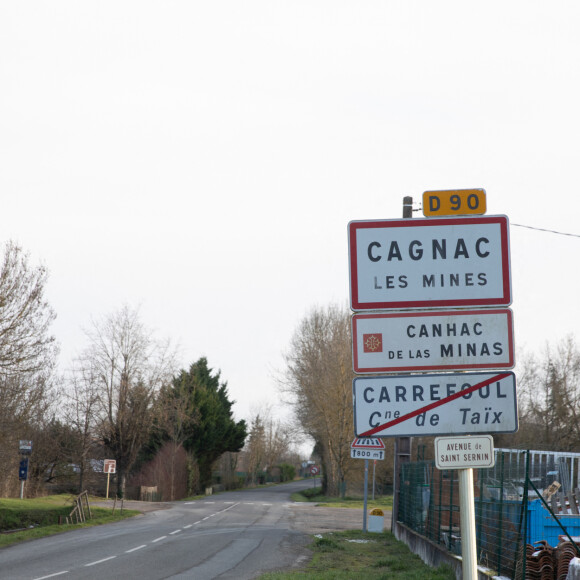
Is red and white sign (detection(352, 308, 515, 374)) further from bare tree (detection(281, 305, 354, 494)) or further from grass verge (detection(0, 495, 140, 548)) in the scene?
bare tree (detection(281, 305, 354, 494))

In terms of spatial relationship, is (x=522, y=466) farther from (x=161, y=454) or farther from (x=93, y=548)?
(x=161, y=454)

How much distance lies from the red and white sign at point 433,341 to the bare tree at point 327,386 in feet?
143

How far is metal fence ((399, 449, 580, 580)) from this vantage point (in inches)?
365

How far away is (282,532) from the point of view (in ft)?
77.4

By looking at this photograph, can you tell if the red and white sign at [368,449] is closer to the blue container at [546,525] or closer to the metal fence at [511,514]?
the metal fence at [511,514]

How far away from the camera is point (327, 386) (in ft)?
164

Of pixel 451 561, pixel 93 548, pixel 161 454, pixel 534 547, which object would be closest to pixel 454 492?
pixel 451 561

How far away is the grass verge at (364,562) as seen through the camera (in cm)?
1305

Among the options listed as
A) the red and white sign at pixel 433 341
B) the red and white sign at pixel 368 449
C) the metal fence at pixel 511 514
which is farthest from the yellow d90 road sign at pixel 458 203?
the red and white sign at pixel 368 449

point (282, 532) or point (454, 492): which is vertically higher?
point (454, 492)

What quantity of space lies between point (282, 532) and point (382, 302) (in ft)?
67.2

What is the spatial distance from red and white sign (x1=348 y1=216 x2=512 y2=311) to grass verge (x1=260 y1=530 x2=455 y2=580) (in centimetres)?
894

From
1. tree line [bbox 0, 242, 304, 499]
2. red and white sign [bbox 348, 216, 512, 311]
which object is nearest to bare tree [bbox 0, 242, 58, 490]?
tree line [bbox 0, 242, 304, 499]

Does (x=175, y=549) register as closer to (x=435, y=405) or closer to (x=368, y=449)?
(x=368, y=449)
